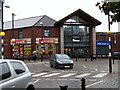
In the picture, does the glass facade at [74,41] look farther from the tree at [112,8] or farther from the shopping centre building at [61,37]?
the tree at [112,8]

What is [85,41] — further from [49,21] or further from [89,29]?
[49,21]

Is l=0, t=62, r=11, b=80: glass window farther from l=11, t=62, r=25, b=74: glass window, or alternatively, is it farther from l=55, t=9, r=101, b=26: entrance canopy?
l=55, t=9, r=101, b=26: entrance canopy

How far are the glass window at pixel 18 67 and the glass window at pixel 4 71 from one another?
45 cm

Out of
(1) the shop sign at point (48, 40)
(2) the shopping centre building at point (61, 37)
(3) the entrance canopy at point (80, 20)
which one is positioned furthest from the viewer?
(3) the entrance canopy at point (80, 20)

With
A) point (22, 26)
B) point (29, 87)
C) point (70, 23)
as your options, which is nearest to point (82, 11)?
point (70, 23)

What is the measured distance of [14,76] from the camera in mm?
9117

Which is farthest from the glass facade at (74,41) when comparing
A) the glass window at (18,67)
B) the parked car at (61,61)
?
the glass window at (18,67)

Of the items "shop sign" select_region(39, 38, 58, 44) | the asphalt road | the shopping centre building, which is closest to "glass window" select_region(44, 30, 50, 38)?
the shopping centre building

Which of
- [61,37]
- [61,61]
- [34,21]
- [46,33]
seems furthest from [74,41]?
[61,61]

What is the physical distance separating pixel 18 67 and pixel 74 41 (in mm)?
53733

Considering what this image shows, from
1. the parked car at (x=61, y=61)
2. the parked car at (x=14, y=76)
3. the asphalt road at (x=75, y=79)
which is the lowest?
the asphalt road at (x=75, y=79)

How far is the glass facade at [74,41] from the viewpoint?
207 feet

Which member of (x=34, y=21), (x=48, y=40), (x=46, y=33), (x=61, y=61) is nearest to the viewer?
(x=61, y=61)

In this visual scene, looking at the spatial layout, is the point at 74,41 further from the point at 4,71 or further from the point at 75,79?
the point at 4,71
